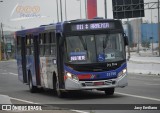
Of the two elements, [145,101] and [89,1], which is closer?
[145,101]

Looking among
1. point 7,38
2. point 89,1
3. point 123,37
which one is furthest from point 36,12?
point 123,37

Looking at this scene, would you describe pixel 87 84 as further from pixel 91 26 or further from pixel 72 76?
pixel 91 26

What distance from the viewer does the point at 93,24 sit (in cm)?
1880

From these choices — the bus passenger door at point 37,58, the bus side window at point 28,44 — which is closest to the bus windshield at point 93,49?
the bus passenger door at point 37,58

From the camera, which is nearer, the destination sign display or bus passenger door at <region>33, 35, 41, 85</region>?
the destination sign display

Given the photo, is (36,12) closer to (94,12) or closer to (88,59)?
(94,12)

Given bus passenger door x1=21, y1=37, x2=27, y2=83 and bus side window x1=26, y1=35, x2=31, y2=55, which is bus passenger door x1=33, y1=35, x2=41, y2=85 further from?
bus passenger door x1=21, y1=37, x2=27, y2=83

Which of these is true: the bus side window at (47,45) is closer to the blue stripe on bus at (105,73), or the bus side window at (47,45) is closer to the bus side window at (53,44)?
the bus side window at (53,44)

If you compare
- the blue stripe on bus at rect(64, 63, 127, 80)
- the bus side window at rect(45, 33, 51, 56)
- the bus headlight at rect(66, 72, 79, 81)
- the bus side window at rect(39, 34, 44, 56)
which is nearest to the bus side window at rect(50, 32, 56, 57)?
the bus side window at rect(45, 33, 51, 56)

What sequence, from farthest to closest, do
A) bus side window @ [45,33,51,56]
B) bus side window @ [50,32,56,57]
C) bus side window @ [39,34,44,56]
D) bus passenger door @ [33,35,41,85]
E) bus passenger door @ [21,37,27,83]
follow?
bus passenger door @ [21,37,27,83] < bus passenger door @ [33,35,41,85] < bus side window @ [39,34,44,56] < bus side window @ [45,33,51,56] < bus side window @ [50,32,56,57]

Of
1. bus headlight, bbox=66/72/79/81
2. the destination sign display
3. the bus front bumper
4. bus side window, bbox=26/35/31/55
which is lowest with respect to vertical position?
the bus front bumper

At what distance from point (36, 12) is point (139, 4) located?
4476cm

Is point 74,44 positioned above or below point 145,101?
above

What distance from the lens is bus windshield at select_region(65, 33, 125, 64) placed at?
18.4m
